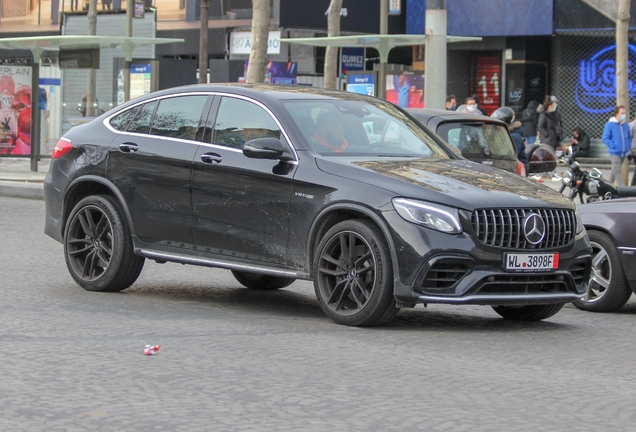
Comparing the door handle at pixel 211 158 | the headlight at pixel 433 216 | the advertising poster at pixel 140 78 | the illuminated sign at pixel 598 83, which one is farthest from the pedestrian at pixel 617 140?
the headlight at pixel 433 216

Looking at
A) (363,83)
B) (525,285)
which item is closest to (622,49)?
(363,83)

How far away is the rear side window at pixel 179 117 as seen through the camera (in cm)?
941

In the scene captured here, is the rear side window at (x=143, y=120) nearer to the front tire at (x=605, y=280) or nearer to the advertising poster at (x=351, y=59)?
the front tire at (x=605, y=280)

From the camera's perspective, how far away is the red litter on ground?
695 cm

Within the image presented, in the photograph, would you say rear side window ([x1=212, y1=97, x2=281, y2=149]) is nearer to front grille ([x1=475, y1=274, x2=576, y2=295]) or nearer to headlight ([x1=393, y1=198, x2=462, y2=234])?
headlight ([x1=393, y1=198, x2=462, y2=234])

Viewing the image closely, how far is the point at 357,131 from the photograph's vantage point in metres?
9.01

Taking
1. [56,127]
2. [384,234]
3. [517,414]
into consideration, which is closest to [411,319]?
[384,234]

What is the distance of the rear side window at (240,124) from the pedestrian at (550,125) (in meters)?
22.6

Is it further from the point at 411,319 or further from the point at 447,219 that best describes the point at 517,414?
the point at 411,319

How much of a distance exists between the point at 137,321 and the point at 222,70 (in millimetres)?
28986

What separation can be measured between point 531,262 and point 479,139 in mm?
6164

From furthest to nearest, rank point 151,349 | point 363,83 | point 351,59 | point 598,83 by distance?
point 351,59 → point 598,83 → point 363,83 → point 151,349

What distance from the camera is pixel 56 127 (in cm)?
2883

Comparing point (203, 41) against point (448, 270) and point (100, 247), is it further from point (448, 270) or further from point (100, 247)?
point (448, 270)
